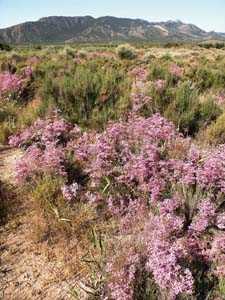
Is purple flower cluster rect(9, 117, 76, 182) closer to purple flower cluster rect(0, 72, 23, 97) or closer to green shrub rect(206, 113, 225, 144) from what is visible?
green shrub rect(206, 113, 225, 144)

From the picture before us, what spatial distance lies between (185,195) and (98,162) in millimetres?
1317

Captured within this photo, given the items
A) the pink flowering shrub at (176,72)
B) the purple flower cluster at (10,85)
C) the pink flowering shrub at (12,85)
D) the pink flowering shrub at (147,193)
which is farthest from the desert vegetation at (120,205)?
the pink flowering shrub at (176,72)

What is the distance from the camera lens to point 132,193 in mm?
5066

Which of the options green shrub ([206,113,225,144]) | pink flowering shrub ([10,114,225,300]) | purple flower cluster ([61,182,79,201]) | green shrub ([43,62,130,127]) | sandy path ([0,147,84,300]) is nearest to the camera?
pink flowering shrub ([10,114,225,300])

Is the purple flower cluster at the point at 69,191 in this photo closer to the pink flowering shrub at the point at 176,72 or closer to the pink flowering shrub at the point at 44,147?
the pink flowering shrub at the point at 44,147

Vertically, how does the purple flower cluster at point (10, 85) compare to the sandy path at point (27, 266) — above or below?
below

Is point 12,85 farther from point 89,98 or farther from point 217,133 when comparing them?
point 217,133

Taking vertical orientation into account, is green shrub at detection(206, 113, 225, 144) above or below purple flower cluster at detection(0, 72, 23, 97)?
above

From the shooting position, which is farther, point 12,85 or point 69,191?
point 12,85

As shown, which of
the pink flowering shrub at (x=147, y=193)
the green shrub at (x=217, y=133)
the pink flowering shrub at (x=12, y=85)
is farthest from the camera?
the pink flowering shrub at (x=12, y=85)

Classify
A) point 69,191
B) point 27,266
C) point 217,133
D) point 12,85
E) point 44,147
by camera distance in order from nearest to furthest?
A: point 27,266 < point 69,191 < point 44,147 < point 217,133 < point 12,85

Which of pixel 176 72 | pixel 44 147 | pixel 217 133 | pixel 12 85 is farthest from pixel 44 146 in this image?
pixel 176 72

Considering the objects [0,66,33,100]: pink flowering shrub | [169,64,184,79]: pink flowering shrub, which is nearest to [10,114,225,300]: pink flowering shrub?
[0,66,33,100]: pink flowering shrub

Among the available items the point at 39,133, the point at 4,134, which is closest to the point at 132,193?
the point at 39,133
